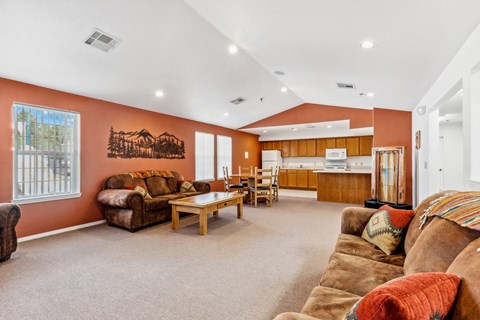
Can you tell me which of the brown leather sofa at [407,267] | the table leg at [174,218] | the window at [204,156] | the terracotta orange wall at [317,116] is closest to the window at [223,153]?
the window at [204,156]

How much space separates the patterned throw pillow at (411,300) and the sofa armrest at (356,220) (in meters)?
1.69

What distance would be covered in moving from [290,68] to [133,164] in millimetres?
3766

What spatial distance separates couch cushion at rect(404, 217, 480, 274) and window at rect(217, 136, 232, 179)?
22.2 feet

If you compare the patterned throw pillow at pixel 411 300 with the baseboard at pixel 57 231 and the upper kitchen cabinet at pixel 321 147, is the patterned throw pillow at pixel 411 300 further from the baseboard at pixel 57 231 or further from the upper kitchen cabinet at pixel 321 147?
the upper kitchen cabinet at pixel 321 147

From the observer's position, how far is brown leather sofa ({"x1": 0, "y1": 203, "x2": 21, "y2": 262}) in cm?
286

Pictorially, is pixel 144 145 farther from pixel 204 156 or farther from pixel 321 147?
pixel 321 147

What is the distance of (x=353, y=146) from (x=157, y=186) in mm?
6910

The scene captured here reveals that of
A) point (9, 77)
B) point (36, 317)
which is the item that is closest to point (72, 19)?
point (9, 77)

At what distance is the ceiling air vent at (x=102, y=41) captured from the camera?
294 centimetres

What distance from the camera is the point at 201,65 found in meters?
4.21

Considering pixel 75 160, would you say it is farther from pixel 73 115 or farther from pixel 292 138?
pixel 292 138

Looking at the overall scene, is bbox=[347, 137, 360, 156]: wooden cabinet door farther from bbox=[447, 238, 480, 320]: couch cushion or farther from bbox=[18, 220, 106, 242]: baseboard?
bbox=[447, 238, 480, 320]: couch cushion

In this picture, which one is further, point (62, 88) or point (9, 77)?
point (62, 88)

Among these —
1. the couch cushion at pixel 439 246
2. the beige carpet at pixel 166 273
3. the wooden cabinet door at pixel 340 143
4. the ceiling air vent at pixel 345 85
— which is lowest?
the beige carpet at pixel 166 273
